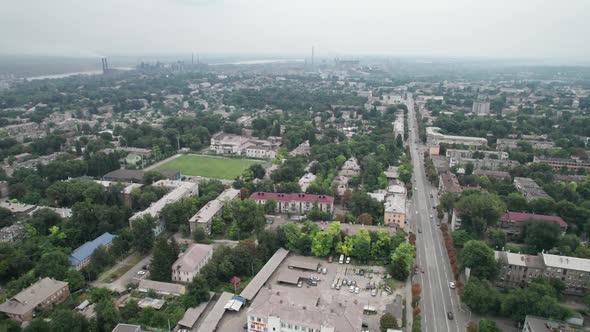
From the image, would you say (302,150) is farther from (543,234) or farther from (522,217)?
(543,234)

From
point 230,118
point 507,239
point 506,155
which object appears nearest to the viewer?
point 507,239

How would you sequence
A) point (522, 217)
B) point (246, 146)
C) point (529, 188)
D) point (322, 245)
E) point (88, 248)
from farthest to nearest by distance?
point (246, 146) < point (529, 188) < point (522, 217) < point (322, 245) < point (88, 248)

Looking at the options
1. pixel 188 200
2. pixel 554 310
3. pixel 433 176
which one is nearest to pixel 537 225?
pixel 554 310

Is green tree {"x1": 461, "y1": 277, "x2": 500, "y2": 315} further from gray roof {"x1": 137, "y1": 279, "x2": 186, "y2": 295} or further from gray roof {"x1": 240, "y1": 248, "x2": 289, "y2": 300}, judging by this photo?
gray roof {"x1": 137, "y1": 279, "x2": 186, "y2": 295}

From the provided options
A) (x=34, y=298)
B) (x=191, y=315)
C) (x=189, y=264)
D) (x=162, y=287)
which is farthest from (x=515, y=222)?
(x=34, y=298)

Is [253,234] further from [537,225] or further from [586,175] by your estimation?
[586,175]

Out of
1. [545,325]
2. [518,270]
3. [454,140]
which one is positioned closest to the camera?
[545,325]

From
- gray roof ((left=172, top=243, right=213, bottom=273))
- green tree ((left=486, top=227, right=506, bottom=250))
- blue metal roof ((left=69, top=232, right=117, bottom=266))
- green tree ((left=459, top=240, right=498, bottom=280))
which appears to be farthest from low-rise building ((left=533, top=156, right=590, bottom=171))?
blue metal roof ((left=69, top=232, right=117, bottom=266))
